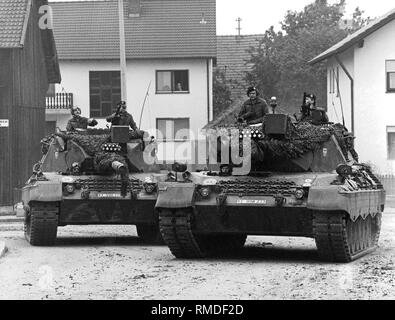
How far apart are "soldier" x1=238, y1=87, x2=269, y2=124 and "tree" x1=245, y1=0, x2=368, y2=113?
2840 centimetres

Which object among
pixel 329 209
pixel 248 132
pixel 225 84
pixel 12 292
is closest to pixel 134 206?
pixel 248 132

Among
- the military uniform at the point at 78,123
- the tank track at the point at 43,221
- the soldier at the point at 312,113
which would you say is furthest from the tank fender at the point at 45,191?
the soldier at the point at 312,113

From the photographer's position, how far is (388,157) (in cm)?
3825

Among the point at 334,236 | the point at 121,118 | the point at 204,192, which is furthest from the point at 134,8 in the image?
the point at 334,236

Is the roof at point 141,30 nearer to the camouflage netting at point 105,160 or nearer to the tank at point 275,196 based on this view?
the camouflage netting at point 105,160

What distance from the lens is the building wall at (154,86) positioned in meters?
47.8

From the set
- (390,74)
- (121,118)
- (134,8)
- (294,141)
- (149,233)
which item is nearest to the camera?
(294,141)

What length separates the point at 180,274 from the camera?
42.0ft

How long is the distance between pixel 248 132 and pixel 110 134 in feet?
13.2

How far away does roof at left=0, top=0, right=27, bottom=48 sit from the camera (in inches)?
1143

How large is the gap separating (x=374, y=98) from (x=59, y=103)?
1543 centimetres

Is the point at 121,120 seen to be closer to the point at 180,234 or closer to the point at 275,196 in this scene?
the point at 180,234

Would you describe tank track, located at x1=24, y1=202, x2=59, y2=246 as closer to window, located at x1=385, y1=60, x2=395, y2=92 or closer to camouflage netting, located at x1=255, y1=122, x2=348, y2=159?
camouflage netting, located at x1=255, y1=122, x2=348, y2=159

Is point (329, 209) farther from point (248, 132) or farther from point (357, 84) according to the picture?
point (357, 84)
